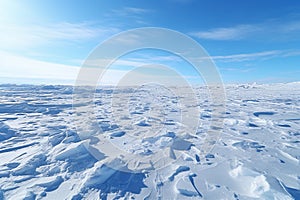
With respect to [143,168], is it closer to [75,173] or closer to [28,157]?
[75,173]

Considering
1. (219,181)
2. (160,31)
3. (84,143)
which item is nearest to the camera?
(219,181)

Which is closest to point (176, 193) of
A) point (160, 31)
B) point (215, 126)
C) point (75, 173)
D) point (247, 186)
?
point (247, 186)

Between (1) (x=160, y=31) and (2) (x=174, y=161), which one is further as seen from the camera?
(1) (x=160, y=31)

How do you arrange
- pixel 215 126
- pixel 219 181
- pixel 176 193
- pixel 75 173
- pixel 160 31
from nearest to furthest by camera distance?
pixel 176 193 → pixel 219 181 → pixel 75 173 → pixel 160 31 → pixel 215 126

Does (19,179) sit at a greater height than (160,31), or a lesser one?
Answer: lesser

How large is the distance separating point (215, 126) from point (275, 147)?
2.32m

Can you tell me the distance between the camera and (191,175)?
347cm

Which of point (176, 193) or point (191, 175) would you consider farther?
point (191, 175)

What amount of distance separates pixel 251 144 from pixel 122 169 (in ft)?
10.8

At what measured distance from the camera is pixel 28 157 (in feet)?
13.6

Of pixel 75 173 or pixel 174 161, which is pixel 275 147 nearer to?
pixel 174 161

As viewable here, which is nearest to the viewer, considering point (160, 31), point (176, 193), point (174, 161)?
point (176, 193)

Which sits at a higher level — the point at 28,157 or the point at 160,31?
the point at 160,31

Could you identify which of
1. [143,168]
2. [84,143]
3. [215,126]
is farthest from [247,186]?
[215,126]
